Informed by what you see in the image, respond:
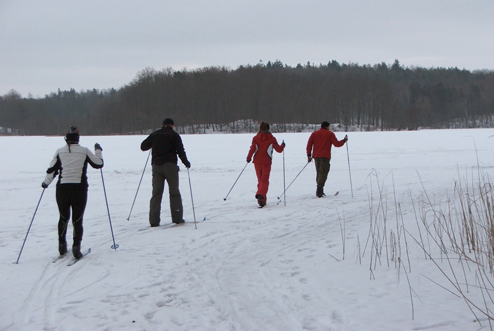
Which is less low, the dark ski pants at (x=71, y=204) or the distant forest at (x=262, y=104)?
the distant forest at (x=262, y=104)

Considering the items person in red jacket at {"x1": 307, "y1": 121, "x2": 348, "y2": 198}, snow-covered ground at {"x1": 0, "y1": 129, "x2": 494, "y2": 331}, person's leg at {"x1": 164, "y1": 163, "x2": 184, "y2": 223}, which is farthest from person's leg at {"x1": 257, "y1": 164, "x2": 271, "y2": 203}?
person's leg at {"x1": 164, "y1": 163, "x2": 184, "y2": 223}

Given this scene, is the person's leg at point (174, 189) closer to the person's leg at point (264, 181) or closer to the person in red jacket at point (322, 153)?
the person's leg at point (264, 181)

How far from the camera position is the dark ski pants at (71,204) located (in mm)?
5922

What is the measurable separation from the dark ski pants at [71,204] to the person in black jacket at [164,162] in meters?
1.99

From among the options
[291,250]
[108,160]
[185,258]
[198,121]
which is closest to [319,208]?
[291,250]

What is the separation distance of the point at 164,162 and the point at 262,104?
261ft

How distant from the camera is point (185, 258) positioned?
5.80 meters

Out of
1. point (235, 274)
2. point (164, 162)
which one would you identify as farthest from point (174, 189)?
point (235, 274)

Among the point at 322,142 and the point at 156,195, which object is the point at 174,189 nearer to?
the point at 156,195

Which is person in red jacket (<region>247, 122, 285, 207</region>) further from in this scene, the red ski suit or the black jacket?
the black jacket

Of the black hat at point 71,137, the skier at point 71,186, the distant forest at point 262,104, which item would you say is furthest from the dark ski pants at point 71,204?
the distant forest at point 262,104

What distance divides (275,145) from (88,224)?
169 inches

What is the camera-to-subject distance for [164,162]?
789 centimetres

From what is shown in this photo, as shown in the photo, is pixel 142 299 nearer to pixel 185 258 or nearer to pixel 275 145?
pixel 185 258
